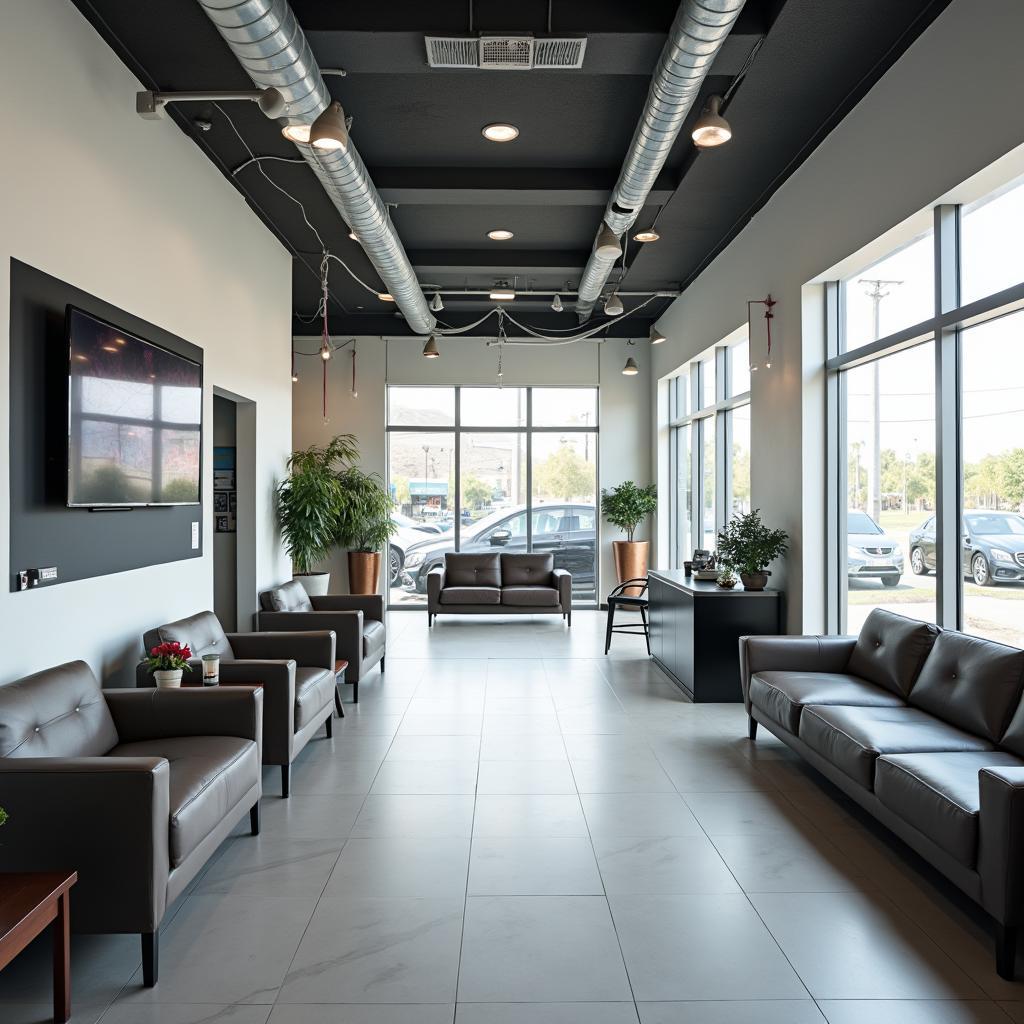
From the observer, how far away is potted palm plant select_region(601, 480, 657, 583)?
35.4ft

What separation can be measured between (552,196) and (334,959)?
528 centimetres

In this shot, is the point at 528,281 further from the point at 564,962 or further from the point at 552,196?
the point at 564,962

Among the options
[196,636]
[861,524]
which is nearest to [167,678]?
[196,636]

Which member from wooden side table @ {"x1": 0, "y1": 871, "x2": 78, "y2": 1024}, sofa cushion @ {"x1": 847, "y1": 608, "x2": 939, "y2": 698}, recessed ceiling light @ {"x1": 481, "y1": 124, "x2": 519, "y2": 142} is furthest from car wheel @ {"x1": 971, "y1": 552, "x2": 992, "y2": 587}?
wooden side table @ {"x1": 0, "y1": 871, "x2": 78, "y2": 1024}

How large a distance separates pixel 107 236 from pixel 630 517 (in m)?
7.63

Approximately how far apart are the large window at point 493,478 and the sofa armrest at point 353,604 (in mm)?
4087

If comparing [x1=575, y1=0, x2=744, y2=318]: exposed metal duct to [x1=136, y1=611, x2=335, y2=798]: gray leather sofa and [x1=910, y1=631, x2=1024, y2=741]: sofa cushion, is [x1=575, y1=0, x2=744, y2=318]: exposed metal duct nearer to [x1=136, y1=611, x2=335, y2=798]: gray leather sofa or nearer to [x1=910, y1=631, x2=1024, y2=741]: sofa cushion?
[x1=910, y1=631, x2=1024, y2=741]: sofa cushion

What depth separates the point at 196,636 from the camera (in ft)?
15.2

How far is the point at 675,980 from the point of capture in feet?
8.37

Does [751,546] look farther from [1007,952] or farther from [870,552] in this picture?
[1007,952]

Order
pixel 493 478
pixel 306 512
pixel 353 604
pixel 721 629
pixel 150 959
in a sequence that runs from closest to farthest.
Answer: pixel 150 959, pixel 721 629, pixel 353 604, pixel 306 512, pixel 493 478

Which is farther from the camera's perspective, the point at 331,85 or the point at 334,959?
the point at 331,85

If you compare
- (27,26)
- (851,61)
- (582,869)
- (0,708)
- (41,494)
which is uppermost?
(851,61)

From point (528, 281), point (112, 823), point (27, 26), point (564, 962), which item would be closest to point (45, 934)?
point (112, 823)
